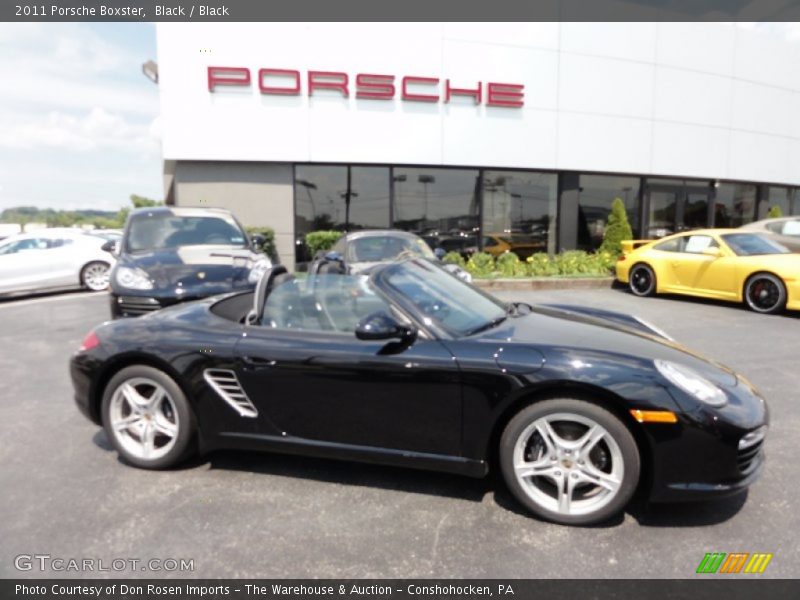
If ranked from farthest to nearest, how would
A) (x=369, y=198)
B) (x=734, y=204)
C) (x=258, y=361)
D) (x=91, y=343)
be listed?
(x=734, y=204)
(x=369, y=198)
(x=91, y=343)
(x=258, y=361)

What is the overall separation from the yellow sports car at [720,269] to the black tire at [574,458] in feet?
23.6

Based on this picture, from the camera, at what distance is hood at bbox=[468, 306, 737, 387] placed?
2633 millimetres

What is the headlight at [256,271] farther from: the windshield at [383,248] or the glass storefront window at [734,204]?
the glass storefront window at [734,204]

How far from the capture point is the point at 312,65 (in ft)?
40.4

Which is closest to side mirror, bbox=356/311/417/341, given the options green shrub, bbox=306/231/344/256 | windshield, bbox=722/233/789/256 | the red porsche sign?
windshield, bbox=722/233/789/256

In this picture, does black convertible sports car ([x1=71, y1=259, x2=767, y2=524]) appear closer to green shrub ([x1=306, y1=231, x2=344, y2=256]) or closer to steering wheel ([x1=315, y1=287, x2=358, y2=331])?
steering wheel ([x1=315, y1=287, x2=358, y2=331])

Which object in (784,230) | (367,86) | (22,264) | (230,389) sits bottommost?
(230,389)

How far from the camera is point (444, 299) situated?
3115 mm

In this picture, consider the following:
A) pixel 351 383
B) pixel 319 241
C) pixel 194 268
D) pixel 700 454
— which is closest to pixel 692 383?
pixel 700 454

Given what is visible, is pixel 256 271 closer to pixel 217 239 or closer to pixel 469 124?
pixel 217 239

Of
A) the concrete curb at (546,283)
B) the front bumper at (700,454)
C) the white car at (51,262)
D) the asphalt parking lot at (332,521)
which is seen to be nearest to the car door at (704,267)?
the concrete curb at (546,283)

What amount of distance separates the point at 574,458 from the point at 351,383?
1.18 metres
